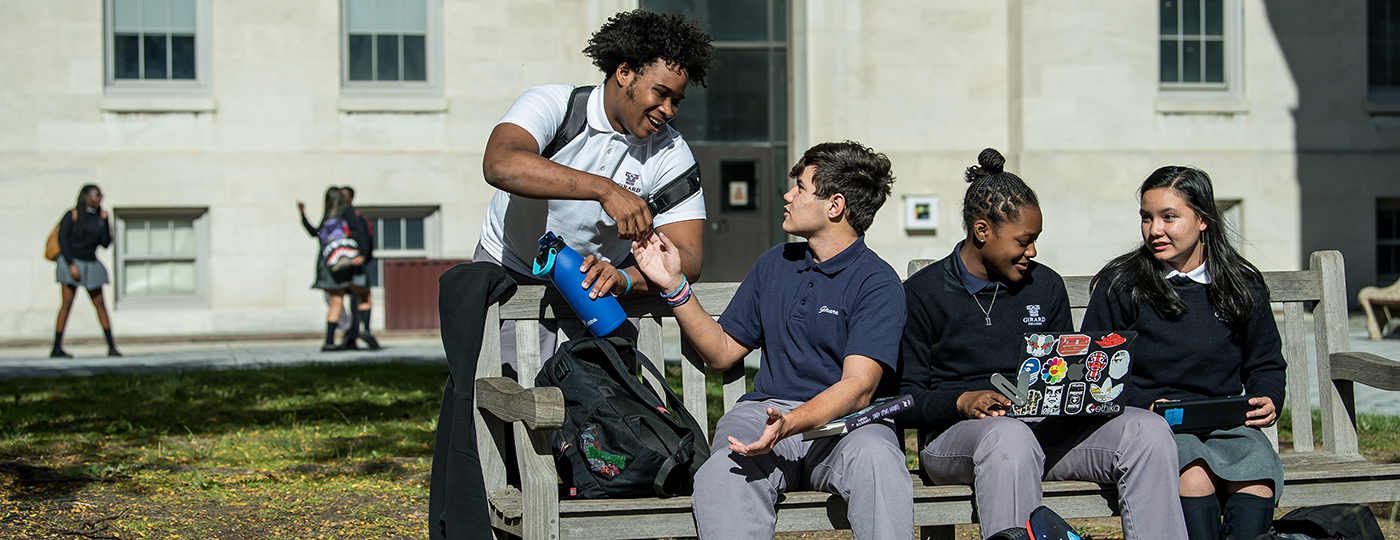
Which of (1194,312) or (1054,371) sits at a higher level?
(1194,312)

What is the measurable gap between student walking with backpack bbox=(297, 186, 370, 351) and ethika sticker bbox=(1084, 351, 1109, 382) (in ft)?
33.7

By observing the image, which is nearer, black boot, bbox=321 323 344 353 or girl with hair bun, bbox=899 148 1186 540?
girl with hair bun, bbox=899 148 1186 540

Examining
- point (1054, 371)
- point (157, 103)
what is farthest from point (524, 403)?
point (157, 103)

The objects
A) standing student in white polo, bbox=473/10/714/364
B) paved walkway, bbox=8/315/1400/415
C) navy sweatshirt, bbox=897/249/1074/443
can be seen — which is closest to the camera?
standing student in white polo, bbox=473/10/714/364

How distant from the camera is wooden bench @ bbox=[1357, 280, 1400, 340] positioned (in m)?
12.1

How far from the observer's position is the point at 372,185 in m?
14.8

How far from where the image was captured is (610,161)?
3773 mm

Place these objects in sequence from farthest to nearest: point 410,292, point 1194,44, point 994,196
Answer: point 1194,44 → point 410,292 → point 994,196

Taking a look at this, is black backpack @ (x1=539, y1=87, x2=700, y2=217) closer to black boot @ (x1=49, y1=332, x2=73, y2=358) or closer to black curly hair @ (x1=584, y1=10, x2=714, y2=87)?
black curly hair @ (x1=584, y1=10, x2=714, y2=87)

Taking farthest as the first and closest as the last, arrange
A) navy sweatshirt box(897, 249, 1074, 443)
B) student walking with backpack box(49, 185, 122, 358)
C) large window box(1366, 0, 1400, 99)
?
large window box(1366, 0, 1400, 99) < student walking with backpack box(49, 185, 122, 358) < navy sweatshirt box(897, 249, 1074, 443)

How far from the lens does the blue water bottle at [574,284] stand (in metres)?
3.47

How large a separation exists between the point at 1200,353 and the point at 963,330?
750 mm

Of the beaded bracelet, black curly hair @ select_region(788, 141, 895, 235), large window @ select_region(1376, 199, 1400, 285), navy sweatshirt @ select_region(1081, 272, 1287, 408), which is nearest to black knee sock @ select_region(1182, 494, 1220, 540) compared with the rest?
navy sweatshirt @ select_region(1081, 272, 1287, 408)

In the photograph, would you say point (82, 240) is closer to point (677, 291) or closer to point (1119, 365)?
point (677, 291)
